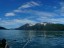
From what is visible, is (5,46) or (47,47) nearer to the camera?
(5,46)

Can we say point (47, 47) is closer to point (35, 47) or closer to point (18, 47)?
point (35, 47)

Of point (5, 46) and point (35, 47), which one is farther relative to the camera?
point (35, 47)

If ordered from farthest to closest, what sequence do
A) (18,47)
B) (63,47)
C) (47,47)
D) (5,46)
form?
(63,47) < (47,47) < (18,47) < (5,46)

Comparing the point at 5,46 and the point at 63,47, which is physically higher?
the point at 5,46

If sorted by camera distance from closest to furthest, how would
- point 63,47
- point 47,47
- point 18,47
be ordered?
point 18,47
point 47,47
point 63,47

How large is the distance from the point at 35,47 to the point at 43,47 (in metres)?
0.73

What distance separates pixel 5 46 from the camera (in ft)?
17.5

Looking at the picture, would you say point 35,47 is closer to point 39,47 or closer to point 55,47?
point 39,47

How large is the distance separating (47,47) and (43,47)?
0.36m

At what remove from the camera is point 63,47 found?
16062 millimetres

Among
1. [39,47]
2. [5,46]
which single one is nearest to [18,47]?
[39,47]

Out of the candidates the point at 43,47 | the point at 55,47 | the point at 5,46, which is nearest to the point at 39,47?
the point at 43,47

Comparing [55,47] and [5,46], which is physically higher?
[5,46]

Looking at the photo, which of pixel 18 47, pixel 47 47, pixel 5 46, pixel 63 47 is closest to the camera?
pixel 5 46
